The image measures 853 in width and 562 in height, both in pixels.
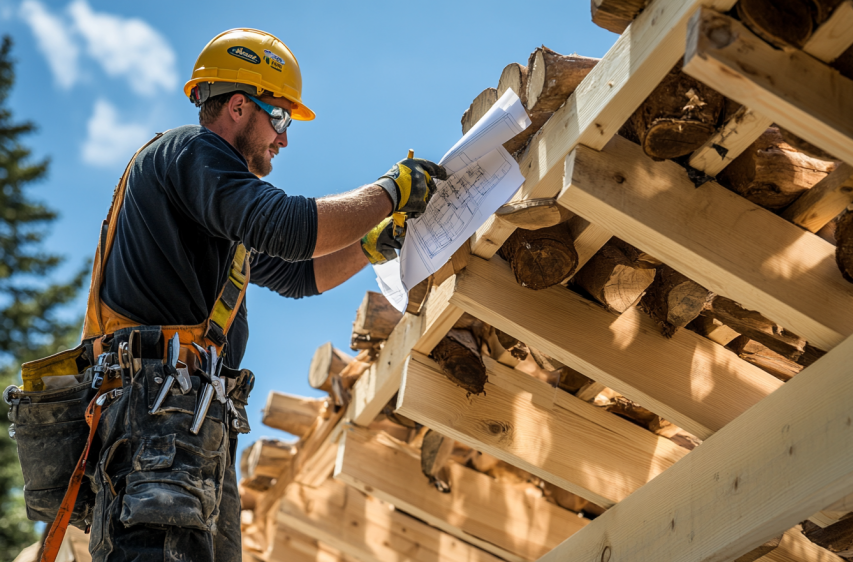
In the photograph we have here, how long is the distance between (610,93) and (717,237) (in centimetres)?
47

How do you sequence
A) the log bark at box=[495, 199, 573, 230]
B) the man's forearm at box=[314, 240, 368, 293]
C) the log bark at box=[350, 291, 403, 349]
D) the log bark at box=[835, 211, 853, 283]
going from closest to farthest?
1. the log bark at box=[835, 211, 853, 283]
2. the log bark at box=[495, 199, 573, 230]
3. the man's forearm at box=[314, 240, 368, 293]
4. the log bark at box=[350, 291, 403, 349]

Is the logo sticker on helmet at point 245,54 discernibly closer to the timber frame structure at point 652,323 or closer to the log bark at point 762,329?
the timber frame structure at point 652,323

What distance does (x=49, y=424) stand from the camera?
8.05 ft

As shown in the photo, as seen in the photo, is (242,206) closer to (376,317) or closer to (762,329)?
(376,317)

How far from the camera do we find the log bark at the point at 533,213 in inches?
92.4

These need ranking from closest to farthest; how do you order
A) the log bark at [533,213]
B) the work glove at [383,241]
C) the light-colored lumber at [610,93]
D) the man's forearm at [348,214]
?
1. the light-colored lumber at [610,93]
2. the log bark at [533,213]
3. the man's forearm at [348,214]
4. the work glove at [383,241]

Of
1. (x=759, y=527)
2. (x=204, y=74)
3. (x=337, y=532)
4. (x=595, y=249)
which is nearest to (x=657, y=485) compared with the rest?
(x=759, y=527)

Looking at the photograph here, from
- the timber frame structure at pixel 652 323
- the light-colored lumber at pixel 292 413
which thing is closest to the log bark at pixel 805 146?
the timber frame structure at pixel 652 323

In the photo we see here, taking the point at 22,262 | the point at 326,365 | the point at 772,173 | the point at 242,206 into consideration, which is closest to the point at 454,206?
the point at 242,206

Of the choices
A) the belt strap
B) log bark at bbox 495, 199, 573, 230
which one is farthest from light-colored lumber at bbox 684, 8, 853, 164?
the belt strap

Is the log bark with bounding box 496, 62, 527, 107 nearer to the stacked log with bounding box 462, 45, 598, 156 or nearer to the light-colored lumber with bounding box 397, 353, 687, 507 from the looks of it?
the stacked log with bounding box 462, 45, 598, 156

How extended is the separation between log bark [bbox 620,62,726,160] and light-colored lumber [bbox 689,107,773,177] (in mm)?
32

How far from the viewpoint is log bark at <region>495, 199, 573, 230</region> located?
2346 mm

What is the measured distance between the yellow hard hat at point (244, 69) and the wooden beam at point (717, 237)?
50.6 inches
